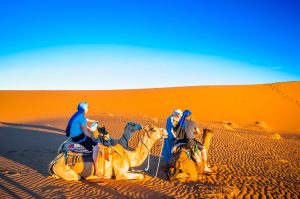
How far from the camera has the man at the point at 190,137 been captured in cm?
916

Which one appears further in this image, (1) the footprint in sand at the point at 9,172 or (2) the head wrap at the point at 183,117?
(2) the head wrap at the point at 183,117

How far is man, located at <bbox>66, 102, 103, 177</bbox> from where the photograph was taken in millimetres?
7754

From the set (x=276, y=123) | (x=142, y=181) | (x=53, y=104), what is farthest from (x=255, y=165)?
(x=53, y=104)

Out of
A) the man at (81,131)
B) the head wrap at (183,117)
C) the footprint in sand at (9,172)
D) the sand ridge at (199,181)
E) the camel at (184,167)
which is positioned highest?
the head wrap at (183,117)

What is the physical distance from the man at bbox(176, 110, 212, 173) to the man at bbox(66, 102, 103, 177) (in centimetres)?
293

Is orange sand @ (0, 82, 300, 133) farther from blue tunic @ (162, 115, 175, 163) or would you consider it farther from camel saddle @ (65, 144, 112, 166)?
camel saddle @ (65, 144, 112, 166)

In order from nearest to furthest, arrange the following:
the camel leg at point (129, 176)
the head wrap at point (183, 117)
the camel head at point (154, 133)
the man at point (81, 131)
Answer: the man at point (81, 131) < the camel leg at point (129, 176) < the camel head at point (154, 133) < the head wrap at point (183, 117)

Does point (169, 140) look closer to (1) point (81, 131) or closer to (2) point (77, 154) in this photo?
(2) point (77, 154)

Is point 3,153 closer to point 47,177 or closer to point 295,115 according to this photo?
point 47,177

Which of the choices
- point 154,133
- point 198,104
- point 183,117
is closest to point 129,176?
point 154,133

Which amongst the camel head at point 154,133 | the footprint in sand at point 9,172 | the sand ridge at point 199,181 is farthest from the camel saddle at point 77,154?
the footprint in sand at point 9,172

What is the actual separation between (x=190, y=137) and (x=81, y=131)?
3412mm

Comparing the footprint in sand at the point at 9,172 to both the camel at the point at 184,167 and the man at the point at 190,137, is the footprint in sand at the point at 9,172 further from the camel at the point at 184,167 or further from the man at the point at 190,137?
the man at the point at 190,137

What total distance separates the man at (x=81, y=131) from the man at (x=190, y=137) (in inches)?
115
